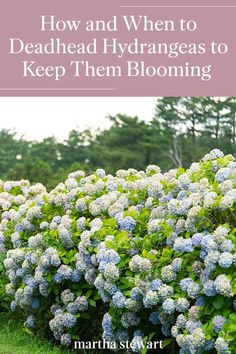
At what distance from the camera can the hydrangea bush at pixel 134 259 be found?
371 cm

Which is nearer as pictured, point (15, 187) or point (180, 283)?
point (180, 283)

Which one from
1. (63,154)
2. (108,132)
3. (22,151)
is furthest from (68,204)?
(22,151)

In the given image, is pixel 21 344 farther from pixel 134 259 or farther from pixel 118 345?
pixel 134 259

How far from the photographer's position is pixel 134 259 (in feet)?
13.2

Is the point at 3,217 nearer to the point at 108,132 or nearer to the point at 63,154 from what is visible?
the point at 108,132

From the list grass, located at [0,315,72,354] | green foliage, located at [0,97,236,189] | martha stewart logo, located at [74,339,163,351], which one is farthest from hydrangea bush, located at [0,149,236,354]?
green foliage, located at [0,97,236,189]

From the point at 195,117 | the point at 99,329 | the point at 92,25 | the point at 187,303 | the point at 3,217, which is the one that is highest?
the point at 195,117

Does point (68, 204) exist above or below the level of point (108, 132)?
below

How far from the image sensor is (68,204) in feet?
17.5

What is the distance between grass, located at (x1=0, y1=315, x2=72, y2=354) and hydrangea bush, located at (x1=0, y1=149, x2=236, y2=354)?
0.45 ft

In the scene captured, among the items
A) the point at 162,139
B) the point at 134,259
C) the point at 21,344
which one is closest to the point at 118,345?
the point at 134,259

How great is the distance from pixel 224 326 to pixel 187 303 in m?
0.33

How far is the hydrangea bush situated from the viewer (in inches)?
146

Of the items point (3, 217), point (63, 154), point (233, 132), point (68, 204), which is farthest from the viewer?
point (63, 154)
